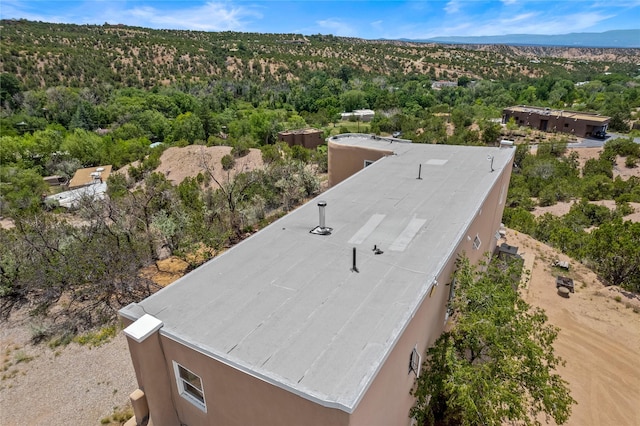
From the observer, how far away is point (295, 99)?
81.9 m

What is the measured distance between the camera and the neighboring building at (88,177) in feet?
125

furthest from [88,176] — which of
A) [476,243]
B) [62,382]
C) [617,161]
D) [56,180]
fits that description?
[617,161]

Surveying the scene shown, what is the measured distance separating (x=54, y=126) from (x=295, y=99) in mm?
46571

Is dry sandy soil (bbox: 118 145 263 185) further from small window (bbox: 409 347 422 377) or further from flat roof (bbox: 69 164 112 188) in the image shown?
small window (bbox: 409 347 422 377)

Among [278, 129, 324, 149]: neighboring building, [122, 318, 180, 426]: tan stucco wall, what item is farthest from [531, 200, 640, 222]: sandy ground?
[122, 318, 180, 426]: tan stucco wall

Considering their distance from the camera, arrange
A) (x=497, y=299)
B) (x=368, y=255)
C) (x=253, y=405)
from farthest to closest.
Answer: (x=368, y=255) → (x=497, y=299) → (x=253, y=405)

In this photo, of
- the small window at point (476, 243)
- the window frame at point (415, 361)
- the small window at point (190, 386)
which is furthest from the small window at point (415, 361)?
the small window at point (476, 243)

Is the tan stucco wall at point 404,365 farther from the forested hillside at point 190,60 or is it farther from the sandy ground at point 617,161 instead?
the forested hillside at point 190,60

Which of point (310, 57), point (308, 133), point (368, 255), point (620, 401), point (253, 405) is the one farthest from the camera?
point (310, 57)

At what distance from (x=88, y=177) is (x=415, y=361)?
44901mm

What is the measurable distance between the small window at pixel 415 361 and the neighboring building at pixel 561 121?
2442 inches

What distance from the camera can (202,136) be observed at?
5666 centimetres

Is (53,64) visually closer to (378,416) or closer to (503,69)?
(378,416)

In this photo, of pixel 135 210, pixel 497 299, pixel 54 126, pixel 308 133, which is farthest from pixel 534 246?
pixel 54 126
